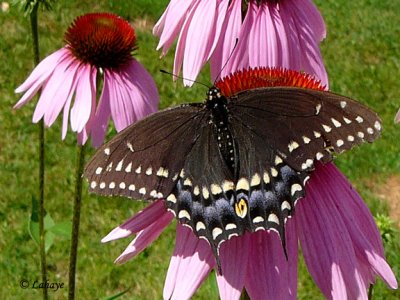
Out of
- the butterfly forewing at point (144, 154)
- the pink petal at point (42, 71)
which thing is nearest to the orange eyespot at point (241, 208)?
the butterfly forewing at point (144, 154)

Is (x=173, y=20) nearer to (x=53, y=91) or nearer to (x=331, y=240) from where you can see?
(x=53, y=91)

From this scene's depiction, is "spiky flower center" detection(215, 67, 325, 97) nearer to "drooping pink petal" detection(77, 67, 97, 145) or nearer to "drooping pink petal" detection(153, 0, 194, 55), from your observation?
"drooping pink petal" detection(153, 0, 194, 55)

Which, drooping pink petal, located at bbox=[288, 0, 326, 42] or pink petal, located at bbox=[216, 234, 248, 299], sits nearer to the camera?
pink petal, located at bbox=[216, 234, 248, 299]

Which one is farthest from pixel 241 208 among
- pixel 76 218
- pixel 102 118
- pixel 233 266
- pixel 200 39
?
pixel 102 118

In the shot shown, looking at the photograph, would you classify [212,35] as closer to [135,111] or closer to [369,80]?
[135,111]

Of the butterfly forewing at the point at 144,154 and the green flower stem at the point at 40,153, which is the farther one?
the green flower stem at the point at 40,153

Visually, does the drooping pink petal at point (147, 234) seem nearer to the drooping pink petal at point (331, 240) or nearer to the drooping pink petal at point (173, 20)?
the drooping pink petal at point (331, 240)

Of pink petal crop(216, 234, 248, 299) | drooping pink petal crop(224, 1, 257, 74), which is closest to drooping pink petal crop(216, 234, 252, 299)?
pink petal crop(216, 234, 248, 299)
